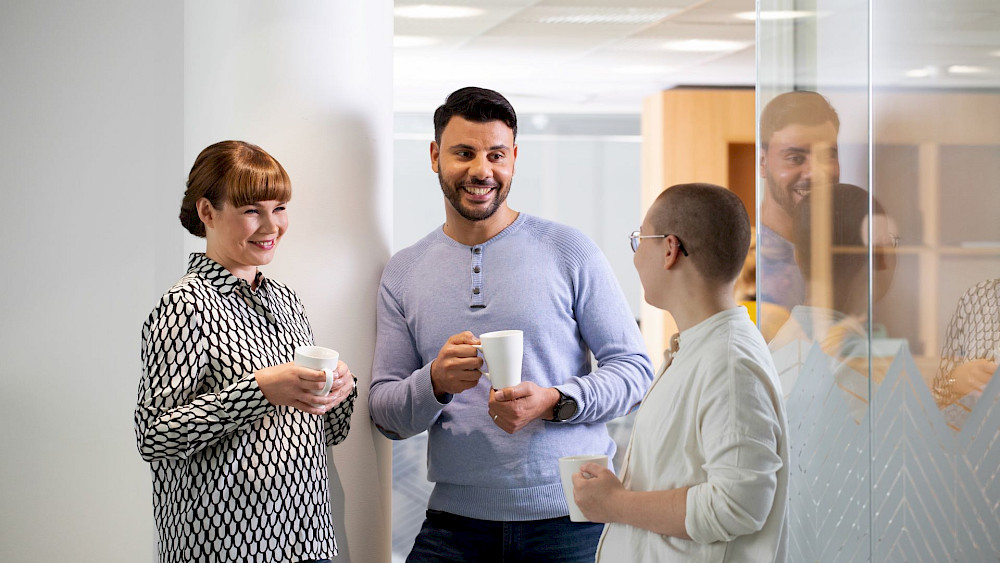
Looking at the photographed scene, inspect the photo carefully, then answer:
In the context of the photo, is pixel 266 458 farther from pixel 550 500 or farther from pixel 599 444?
pixel 599 444

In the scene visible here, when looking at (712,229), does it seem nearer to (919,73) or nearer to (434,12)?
(919,73)

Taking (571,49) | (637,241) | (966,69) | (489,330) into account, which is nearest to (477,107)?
(489,330)

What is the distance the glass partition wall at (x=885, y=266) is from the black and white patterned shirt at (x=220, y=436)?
0.86m

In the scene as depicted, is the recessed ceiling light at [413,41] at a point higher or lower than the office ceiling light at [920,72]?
higher

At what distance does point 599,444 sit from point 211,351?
2.86 feet

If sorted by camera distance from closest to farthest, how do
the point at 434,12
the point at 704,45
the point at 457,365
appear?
1. the point at 457,365
2. the point at 434,12
3. the point at 704,45

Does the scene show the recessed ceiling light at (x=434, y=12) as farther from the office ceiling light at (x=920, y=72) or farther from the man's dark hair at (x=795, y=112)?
the office ceiling light at (x=920, y=72)

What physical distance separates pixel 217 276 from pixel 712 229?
2.82ft

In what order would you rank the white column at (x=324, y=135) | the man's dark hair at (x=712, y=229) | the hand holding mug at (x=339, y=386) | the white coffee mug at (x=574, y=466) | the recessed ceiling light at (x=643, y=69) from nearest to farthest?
the man's dark hair at (x=712, y=229) → the white coffee mug at (x=574, y=466) → the hand holding mug at (x=339, y=386) → the white column at (x=324, y=135) → the recessed ceiling light at (x=643, y=69)

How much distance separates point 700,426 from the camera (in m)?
1.17

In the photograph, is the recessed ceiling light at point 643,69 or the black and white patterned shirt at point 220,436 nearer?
the black and white patterned shirt at point 220,436

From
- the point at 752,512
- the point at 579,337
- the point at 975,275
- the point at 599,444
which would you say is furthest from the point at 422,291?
the point at 975,275

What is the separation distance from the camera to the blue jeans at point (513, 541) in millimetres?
1765

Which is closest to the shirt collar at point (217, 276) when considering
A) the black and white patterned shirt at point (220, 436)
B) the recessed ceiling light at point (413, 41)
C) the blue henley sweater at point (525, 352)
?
the black and white patterned shirt at point (220, 436)
